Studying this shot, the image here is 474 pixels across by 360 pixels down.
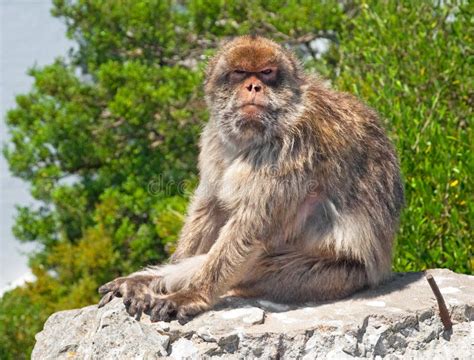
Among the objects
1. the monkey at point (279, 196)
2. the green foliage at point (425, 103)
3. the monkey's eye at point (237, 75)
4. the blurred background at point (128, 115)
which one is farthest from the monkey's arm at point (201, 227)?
the blurred background at point (128, 115)

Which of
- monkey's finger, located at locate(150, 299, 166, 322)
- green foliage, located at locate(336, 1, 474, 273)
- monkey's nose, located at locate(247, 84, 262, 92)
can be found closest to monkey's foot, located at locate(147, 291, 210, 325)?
monkey's finger, located at locate(150, 299, 166, 322)

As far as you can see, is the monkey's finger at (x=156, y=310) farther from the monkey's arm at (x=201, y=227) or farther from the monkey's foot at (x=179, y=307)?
the monkey's arm at (x=201, y=227)

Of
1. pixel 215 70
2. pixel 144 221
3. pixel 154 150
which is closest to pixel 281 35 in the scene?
pixel 154 150

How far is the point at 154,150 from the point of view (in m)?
8.65

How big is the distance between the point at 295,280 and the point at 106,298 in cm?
90

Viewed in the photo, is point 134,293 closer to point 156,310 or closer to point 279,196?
point 156,310

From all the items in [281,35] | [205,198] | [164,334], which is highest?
[281,35]

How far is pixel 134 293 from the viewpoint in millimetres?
4172

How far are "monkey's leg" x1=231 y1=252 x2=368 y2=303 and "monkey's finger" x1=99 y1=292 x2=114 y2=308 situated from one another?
58 cm

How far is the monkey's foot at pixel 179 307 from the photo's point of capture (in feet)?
Result: 13.1

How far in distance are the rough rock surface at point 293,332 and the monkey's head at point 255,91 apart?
31.5 inches

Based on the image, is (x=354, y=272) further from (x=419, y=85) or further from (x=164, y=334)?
(x=419, y=85)

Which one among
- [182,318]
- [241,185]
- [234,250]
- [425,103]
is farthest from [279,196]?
[425,103]

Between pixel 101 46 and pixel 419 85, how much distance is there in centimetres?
327
